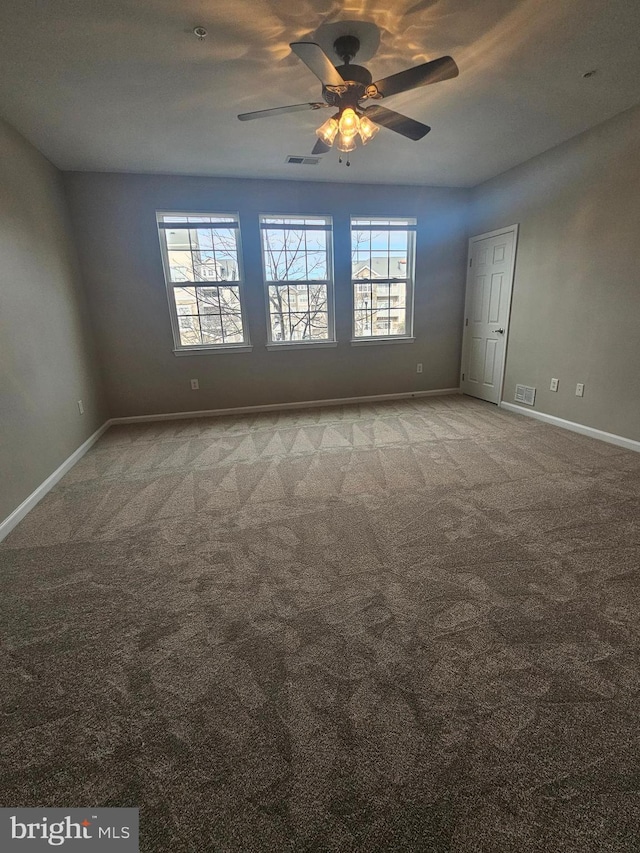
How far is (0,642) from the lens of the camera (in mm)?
1517

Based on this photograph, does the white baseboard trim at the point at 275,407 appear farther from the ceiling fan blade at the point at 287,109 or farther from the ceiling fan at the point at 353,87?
the ceiling fan blade at the point at 287,109

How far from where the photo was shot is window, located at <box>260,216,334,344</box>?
4535 millimetres

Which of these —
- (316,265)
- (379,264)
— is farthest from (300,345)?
(379,264)

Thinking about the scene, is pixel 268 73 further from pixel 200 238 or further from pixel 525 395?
pixel 525 395

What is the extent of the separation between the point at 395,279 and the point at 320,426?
7.82 ft

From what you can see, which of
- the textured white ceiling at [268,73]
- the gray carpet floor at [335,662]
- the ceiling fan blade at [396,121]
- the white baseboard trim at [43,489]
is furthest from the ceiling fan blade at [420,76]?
the white baseboard trim at [43,489]

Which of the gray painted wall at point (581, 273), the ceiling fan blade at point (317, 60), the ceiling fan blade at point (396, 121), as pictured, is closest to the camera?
the ceiling fan blade at point (317, 60)

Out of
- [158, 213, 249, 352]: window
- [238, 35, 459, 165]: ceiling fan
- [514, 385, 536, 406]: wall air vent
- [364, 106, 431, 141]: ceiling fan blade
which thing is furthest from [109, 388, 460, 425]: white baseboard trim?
[364, 106, 431, 141]: ceiling fan blade

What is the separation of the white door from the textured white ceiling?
3.40ft

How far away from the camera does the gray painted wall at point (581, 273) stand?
314 cm

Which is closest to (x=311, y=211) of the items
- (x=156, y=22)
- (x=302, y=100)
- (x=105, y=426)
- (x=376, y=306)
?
(x=376, y=306)

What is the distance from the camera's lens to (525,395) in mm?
4340

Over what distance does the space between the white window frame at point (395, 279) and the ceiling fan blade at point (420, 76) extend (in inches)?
109

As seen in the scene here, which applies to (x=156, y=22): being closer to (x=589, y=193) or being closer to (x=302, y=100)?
(x=302, y=100)
